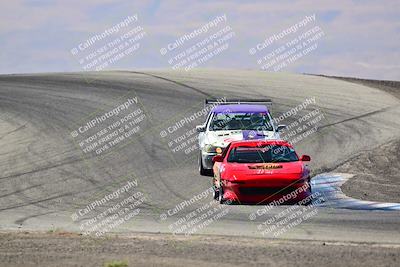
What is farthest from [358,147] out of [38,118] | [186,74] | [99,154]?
[186,74]

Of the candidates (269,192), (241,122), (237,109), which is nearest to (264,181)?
(269,192)

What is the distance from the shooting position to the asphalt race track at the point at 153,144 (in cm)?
1377

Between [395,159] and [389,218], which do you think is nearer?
[389,218]

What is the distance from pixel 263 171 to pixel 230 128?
188 inches

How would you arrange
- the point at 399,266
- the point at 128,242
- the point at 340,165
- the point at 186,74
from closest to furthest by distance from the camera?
1. the point at 399,266
2. the point at 128,242
3. the point at 340,165
4. the point at 186,74

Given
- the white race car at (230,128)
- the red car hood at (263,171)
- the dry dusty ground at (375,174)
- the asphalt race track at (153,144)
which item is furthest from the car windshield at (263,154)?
the white race car at (230,128)

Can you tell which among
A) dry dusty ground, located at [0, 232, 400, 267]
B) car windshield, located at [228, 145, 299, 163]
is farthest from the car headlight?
dry dusty ground, located at [0, 232, 400, 267]

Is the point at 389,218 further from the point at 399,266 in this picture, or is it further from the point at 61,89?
the point at 61,89

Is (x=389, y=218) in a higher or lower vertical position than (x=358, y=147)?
higher

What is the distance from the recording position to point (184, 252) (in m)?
10.7

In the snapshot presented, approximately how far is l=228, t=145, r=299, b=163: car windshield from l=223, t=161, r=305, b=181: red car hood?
320 mm

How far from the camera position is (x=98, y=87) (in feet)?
113

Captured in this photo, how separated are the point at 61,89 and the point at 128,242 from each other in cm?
2243

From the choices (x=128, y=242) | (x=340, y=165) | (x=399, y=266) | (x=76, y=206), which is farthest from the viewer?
(x=340, y=165)
